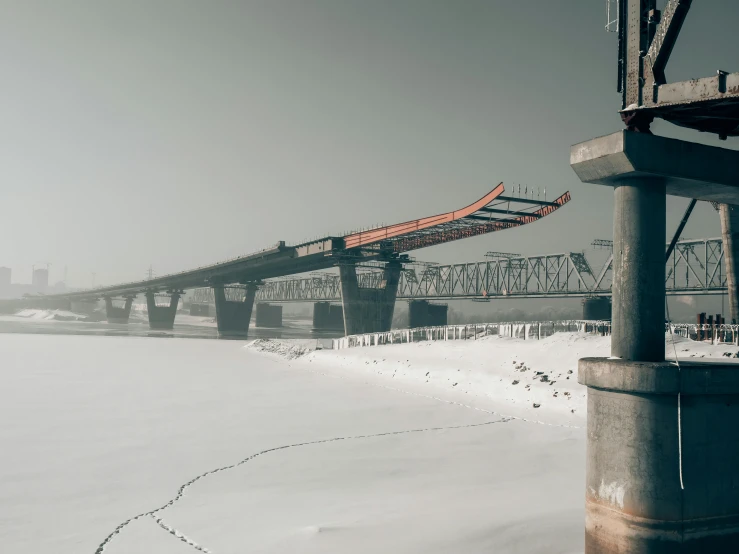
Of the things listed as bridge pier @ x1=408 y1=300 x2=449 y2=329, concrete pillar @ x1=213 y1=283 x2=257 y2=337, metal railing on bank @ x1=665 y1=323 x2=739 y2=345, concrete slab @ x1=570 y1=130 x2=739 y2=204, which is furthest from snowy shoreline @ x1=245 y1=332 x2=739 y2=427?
bridge pier @ x1=408 y1=300 x2=449 y2=329

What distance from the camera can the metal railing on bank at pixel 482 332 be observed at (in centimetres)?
3916

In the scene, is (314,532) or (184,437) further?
(184,437)

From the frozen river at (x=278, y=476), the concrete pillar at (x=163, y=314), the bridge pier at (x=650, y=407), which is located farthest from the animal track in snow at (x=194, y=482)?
the concrete pillar at (x=163, y=314)

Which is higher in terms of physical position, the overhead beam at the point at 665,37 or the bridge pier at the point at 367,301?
the overhead beam at the point at 665,37

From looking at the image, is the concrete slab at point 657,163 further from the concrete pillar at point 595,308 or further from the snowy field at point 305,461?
the concrete pillar at point 595,308

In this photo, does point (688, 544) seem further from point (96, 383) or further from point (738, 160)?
point (96, 383)

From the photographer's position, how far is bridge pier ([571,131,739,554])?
10766 mm

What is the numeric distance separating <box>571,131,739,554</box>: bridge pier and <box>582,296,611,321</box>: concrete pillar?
10919 cm

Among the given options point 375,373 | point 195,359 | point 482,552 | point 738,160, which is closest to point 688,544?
point 482,552

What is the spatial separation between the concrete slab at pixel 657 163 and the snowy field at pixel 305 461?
7.92 meters

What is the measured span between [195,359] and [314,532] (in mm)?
46687

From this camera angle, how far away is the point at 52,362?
4878cm

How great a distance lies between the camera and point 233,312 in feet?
422

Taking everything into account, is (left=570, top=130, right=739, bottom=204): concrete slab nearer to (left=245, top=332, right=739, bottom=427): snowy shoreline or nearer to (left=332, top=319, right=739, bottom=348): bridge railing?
(left=245, top=332, right=739, bottom=427): snowy shoreline
